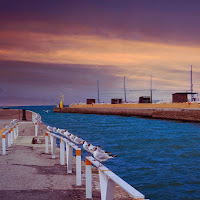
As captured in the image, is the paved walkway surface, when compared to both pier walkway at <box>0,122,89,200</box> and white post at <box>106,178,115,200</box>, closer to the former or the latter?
pier walkway at <box>0,122,89,200</box>

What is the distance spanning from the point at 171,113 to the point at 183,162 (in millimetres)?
47827

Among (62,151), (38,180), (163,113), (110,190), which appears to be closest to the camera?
(110,190)

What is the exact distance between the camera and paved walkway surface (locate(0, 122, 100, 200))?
759 centimetres

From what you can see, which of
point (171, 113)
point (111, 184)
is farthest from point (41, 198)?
point (171, 113)

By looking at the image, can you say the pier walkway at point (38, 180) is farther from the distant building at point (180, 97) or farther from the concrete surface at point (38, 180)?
the distant building at point (180, 97)

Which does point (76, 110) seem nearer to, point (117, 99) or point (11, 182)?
point (117, 99)

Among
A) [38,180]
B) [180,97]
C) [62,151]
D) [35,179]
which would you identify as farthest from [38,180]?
[180,97]

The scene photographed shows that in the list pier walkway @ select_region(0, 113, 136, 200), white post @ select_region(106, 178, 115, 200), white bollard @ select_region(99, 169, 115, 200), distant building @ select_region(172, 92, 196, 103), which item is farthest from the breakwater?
white post @ select_region(106, 178, 115, 200)

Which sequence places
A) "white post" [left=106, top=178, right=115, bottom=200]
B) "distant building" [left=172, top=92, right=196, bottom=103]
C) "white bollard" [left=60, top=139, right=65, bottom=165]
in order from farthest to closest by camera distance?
"distant building" [left=172, top=92, right=196, bottom=103]
"white bollard" [left=60, top=139, right=65, bottom=165]
"white post" [left=106, top=178, right=115, bottom=200]

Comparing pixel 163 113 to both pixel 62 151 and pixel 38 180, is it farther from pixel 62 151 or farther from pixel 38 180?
pixel 38 180

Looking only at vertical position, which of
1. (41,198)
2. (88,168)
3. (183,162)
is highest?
(88,168)

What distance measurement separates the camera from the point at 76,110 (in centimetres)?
12750

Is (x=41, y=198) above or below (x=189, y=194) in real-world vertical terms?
above

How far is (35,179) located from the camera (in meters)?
8.97
